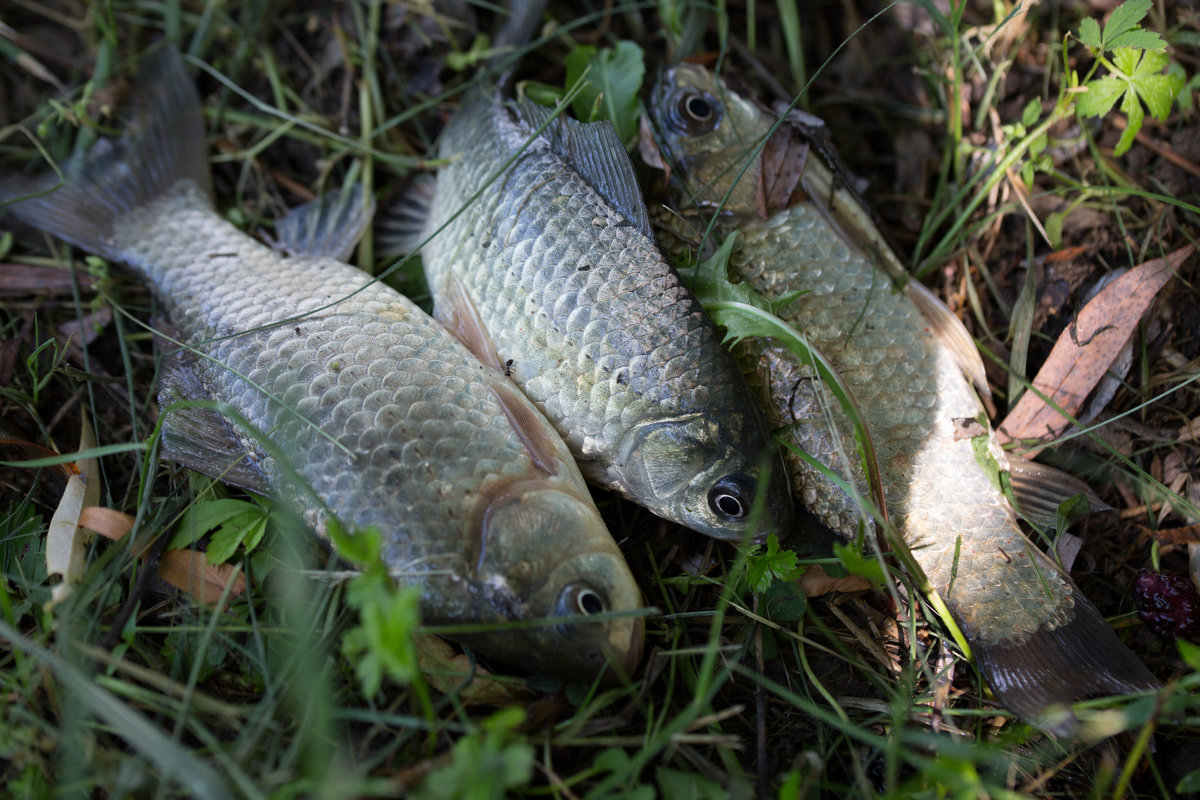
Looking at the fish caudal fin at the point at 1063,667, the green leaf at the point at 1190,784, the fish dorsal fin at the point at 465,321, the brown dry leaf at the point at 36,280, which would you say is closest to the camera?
the green leaf at the point at 1190,784

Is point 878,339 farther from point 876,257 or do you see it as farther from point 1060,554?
point 1060,554

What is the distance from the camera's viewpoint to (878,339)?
2.87 meters

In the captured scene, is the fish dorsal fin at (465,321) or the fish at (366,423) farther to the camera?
the fish dorsal fin at (465,321)

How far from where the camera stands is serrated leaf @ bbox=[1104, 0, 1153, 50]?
8.42ft

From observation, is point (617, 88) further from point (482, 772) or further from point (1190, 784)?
point (1190, 784)

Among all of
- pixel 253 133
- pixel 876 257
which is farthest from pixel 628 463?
pixel 253 133

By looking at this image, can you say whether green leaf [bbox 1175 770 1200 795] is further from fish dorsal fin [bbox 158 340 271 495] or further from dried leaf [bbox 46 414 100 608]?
dried leaf [bbox 46 414 100 608]

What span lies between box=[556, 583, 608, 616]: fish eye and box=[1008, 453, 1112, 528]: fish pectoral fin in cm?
164

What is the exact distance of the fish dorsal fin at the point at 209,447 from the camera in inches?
105

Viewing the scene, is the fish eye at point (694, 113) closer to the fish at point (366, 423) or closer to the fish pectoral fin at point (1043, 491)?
the fish at point (366, 423)

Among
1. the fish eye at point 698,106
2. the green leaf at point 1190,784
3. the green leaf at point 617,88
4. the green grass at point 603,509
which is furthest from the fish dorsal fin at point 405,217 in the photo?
the green leaf at point 1190,784

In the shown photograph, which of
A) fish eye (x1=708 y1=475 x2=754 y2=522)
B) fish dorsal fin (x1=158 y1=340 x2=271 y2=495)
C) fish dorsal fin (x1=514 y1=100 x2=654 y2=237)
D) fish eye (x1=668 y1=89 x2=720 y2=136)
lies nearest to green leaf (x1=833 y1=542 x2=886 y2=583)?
fish eye (x1=708 y1=475 x2=754 y2=522)

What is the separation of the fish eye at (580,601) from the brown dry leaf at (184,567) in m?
1.15

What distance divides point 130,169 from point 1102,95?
4036mm
